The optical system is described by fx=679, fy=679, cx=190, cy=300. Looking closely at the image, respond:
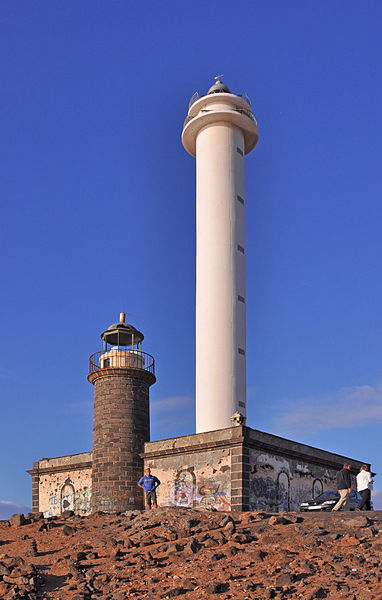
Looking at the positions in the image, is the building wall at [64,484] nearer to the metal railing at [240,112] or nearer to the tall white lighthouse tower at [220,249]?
the tall white lighthouse tower at [220,249]

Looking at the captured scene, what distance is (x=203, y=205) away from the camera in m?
36.6

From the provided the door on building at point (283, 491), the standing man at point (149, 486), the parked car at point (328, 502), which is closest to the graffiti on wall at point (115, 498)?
the door on building at point (283, 491)

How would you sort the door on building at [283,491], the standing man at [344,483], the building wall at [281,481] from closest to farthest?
1. the standing man at [344,483]
2. the building wall at [281,481]
3. the door on building at [283,491]

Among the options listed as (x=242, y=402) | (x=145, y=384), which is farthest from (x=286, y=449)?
(x=145, y=384)

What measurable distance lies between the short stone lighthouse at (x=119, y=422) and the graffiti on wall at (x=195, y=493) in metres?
2.65

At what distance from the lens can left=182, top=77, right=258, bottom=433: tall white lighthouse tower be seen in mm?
33438

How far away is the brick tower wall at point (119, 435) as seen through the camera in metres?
31.2

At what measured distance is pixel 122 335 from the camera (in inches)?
1348

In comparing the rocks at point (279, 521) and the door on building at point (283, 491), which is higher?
the door on building at point (283, 491)

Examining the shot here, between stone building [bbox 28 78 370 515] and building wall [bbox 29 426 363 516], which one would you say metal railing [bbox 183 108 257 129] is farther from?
building wall [bbox 29 426 363 516]

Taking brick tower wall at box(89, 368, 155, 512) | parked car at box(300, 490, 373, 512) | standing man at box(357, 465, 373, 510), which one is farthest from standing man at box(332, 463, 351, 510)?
brick tower wall at box(89, 368, 155, 512)

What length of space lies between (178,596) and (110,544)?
4.23 m

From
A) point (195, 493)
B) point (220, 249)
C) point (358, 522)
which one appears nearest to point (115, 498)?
point (195, 493)

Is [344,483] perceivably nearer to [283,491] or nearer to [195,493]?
[283,491]
